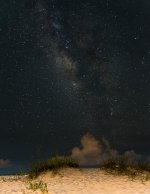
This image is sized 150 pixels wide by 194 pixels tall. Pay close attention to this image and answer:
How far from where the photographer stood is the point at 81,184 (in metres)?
19.5

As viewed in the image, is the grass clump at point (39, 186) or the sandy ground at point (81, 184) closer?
the grass clump at point (39, 186)

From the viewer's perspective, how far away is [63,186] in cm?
1920

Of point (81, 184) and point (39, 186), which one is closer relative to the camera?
point (39, 186)

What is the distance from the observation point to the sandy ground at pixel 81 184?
60.7 ft

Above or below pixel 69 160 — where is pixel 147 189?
below

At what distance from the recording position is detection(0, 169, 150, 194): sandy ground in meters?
18.5

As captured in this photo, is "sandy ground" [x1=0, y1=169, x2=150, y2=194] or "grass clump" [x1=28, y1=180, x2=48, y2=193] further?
Answer: "sandy ground" [x1=0, y1=169, x2=150, y2=194]

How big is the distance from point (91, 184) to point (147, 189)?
237 cm

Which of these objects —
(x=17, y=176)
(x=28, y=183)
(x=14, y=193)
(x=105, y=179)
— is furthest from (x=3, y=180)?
(x=105, y=179)

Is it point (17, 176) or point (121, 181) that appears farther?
point (17, 176)

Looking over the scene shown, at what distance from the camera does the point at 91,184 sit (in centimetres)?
1952

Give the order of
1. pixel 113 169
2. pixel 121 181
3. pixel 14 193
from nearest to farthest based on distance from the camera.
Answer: pixel 14 193
pixel 121 181
pixel 113 169

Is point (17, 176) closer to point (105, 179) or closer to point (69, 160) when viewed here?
point (69, 160)

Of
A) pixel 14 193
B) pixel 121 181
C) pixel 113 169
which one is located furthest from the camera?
pixel 113 169
